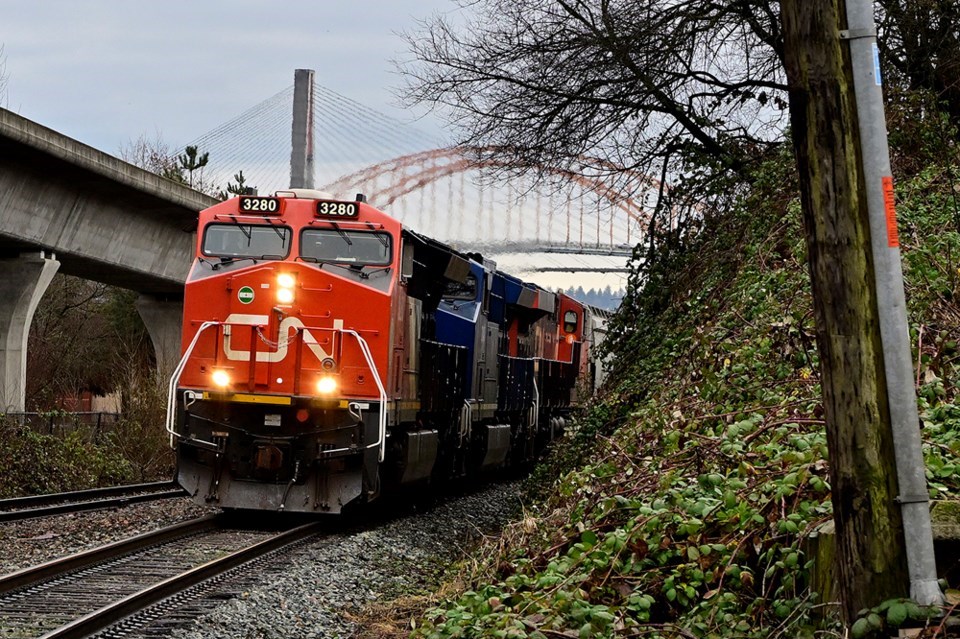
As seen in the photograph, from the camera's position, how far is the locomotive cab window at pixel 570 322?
26969mm

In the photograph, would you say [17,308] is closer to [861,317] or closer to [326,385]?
[326,385]

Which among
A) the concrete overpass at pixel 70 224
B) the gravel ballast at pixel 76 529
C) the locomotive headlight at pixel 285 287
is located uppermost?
the concrete overpass at pixel 70 224

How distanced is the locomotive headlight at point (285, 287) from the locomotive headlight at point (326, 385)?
1.01 metres

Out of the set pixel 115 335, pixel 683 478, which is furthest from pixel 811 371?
Answer: pixel 115 335

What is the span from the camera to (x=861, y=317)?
15.1ft

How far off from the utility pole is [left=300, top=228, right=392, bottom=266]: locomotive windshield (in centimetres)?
973

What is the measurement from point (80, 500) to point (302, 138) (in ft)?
50.2

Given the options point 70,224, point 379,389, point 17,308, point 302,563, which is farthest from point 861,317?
point 70,224

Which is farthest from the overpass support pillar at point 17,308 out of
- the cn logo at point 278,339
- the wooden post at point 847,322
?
the wooden post at point 847,322

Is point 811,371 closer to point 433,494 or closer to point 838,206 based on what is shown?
point 838,206

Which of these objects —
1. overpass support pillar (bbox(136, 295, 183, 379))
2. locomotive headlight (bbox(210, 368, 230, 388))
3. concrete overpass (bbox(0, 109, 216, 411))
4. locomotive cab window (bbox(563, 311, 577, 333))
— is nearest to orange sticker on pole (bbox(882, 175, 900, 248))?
locomotive headlight (bbox(210, 368, 230, 388))

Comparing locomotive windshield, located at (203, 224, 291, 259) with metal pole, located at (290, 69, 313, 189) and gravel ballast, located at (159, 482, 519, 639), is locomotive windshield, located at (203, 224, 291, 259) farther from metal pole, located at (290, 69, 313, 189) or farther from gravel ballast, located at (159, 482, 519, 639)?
metal pole, located at (290, 69, 313, 189)

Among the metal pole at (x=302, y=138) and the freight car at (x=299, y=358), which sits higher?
the metal pole at (x=302, y=138)

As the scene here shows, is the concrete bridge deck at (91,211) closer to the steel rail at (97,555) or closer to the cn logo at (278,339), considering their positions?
the cn logo at (278,339)
